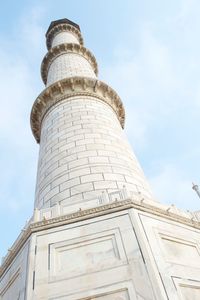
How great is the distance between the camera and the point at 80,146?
8.94m

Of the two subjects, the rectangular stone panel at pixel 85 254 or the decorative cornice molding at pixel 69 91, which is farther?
the decorative cornice molding at pixel 69 91

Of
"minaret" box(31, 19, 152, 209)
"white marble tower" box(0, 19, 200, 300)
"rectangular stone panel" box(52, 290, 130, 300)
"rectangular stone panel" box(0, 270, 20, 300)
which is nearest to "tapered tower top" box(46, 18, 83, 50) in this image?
"minaret" box(31, 19, 152, 209)

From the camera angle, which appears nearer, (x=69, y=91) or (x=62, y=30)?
(x=69, y=91)

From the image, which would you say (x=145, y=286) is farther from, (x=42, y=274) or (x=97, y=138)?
(x=97, y=138)

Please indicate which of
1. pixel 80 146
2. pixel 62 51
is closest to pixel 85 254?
pixel 80 146

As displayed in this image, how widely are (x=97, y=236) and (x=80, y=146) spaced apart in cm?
357

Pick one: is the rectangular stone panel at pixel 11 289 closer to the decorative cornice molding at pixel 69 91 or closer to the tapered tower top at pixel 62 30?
the decorative cornice molding at pixel 69 91

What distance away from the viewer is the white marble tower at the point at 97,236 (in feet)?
16.2

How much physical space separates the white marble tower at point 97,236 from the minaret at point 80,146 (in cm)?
3

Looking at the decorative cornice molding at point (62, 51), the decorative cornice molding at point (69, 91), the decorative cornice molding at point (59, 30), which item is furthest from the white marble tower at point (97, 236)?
the decorative cornice molding at point (59, 30)

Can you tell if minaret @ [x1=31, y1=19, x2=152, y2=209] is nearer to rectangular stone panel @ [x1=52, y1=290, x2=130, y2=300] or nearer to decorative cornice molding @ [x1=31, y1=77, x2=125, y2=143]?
decorative cornice molding @ [x1=31, y1=77, x2=125, y2=143]

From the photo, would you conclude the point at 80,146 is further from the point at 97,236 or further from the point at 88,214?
the point at 97,236

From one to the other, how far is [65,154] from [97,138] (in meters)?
1.01

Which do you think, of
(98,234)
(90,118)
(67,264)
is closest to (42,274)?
(67,264)
